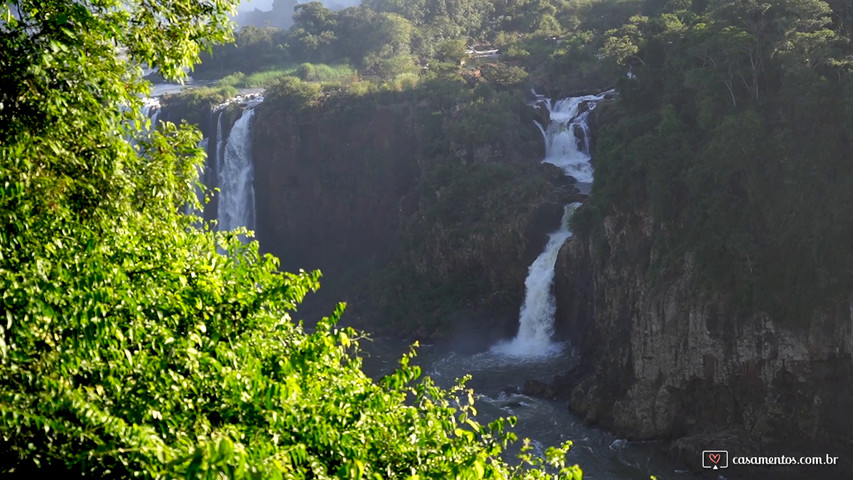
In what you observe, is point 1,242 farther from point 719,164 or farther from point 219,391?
point 719,164

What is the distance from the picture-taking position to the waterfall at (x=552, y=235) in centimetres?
4034

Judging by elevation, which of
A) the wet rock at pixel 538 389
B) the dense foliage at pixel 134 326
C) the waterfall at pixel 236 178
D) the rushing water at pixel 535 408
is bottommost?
the rushing water at pixel 535 408

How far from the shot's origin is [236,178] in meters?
57.3

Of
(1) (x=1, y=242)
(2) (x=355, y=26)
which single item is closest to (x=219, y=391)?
(1) (x=1, y=242)

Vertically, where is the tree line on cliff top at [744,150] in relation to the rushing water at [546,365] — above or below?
above

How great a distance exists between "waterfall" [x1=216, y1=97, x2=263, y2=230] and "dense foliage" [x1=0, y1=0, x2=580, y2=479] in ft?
154

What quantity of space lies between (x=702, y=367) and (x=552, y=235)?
14502 mm

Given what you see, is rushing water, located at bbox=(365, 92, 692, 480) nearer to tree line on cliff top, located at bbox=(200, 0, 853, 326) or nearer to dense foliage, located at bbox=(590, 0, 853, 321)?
tree line on cliff top, located at bbox=(200, 0, 853, 326)

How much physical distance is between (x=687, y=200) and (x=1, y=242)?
2697 cm

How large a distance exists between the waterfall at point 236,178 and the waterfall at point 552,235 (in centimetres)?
1981

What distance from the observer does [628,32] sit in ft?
150

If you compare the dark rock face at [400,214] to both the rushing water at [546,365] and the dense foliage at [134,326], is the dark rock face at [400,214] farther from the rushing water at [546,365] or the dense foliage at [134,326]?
the dense foliage at [134,326]

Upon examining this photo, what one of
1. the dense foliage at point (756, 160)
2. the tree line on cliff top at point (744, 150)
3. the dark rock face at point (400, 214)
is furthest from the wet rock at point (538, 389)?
the dark rock face at point (400, 214)

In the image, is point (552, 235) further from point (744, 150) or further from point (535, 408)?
point (744, 150)
